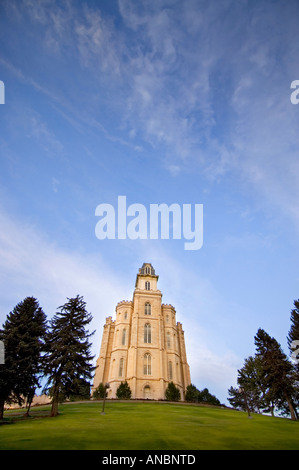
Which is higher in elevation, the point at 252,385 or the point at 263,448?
the point at 252,385

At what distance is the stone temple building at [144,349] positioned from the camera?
4059 cm

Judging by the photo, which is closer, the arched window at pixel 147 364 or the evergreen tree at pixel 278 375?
the evergreen tree at pixel 278 375

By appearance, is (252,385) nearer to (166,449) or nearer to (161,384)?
(161,384)

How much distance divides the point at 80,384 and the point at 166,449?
13334 mm

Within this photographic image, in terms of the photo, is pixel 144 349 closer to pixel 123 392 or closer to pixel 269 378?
pixel 123 392

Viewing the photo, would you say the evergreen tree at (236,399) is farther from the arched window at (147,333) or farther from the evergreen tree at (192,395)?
the arched window at (147,333)

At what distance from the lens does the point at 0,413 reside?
18.3 metres

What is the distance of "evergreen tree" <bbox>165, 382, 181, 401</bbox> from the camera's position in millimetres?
37000

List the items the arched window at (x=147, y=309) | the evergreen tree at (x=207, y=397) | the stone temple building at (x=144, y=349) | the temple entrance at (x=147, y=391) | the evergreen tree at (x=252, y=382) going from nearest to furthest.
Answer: the evergreen tree at (x=252, y=382), the evergreen tree at (x=207, y=397), the temple entrance at (x=147, y=391), the stone temple building at (x=144, y=349), the arched window at (x=147, y=309)

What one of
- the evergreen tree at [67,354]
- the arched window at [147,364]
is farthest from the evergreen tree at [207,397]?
the evergreen tree at [67,354]

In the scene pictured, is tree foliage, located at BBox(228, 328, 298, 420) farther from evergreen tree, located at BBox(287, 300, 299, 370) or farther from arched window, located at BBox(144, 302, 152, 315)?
arched window, located at BBox(144, 302, 152, 315)

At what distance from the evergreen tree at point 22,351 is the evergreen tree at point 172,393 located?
23.2 m

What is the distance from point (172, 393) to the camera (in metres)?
37.4
